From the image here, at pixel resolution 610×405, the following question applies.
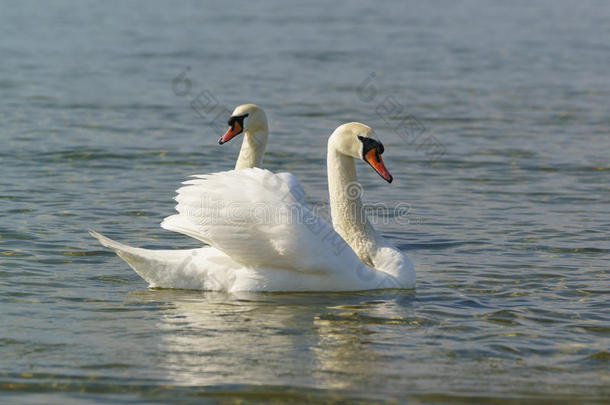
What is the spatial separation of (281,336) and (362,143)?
2024mm

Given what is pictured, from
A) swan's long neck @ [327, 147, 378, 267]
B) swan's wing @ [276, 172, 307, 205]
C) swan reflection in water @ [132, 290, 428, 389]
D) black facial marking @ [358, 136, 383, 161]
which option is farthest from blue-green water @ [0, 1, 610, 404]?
black facial marking @ [358, 136, 383, 161]

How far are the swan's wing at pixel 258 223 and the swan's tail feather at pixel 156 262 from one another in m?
0.25

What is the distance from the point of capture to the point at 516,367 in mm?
6477

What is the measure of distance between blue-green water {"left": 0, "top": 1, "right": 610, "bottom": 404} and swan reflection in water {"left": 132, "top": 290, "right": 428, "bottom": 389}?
2cm

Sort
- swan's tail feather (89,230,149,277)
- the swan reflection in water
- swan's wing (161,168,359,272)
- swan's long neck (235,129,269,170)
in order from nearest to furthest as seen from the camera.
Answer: the swan reflection in water < swan's wing (161,168,359,272) < swan's tail feather (89,230,149,277) < swan's long neck (235,129,269,170)

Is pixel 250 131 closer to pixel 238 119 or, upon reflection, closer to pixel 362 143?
pixel 238 119

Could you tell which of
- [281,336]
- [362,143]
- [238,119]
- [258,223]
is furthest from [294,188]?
[238,119]

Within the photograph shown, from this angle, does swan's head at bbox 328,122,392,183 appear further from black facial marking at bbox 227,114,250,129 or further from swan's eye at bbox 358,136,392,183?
black facial marking at bbox 227,114,250,129

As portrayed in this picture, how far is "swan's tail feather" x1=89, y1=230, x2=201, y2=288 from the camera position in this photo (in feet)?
26.1

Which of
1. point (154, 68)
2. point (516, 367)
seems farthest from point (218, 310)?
point (154, 68)

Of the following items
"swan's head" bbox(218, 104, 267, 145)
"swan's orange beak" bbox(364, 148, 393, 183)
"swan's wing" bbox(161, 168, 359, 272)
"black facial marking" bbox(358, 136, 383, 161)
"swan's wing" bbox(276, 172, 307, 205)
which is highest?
"swan's head" bbox(218, 104, 267, 145)

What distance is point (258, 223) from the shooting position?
7695 mm

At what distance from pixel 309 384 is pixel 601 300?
9.59 feet

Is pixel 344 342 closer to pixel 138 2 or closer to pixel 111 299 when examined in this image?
pixel 111 299
